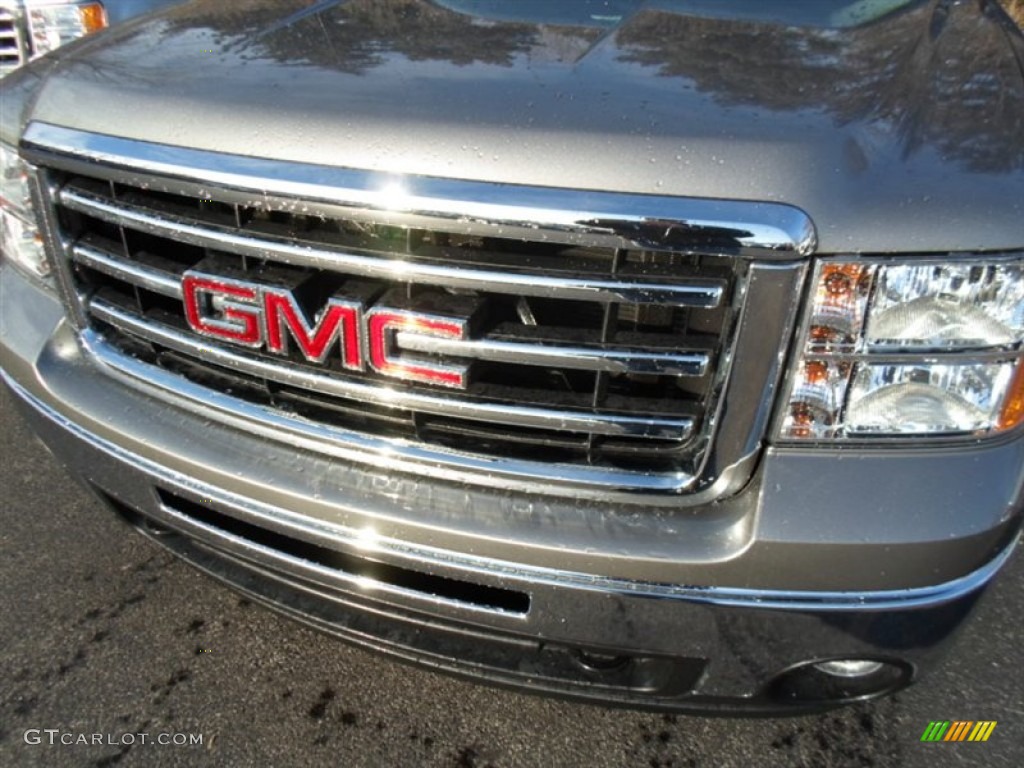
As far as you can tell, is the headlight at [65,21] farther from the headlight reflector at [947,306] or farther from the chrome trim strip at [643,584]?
the headlight reflector at [947,306]

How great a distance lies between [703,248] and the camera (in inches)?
52.2

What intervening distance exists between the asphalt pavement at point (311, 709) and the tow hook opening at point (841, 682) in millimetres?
424

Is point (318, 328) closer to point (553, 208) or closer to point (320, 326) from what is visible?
point (320, 326)

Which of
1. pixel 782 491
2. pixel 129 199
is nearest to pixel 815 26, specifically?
pixel 782 491

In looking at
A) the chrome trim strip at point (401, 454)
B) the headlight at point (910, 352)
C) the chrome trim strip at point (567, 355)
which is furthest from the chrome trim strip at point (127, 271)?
the headlight at point (910, 352)

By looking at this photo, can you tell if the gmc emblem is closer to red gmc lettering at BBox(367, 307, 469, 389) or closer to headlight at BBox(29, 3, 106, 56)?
red gmc lettering at BBox(367, 307, 469, 389)

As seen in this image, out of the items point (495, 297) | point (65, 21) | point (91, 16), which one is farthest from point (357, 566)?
point (65, 21)

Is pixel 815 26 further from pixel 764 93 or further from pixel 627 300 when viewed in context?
pixel 627 300

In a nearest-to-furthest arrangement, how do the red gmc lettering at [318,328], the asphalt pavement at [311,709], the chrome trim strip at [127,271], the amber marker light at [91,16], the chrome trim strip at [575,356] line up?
the chrome trim strip at [575,356] → the red gmc lettering at [318,328] → the chrome trim strip at [127,271] → the asphalt pavement at [311,709] → the amber marker light at [91,16]

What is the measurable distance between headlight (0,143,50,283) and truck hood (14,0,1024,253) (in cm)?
26

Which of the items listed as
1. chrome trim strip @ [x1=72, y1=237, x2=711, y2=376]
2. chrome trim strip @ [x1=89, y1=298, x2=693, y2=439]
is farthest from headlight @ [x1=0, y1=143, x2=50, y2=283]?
chrome trim strip @ [x1=72, y1=237, x2=711, y2=376]

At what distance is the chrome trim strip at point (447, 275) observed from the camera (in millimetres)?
1378

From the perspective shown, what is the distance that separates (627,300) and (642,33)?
0.79m

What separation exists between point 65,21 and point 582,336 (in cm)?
435
